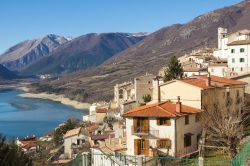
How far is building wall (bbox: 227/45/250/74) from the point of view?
50.5 m

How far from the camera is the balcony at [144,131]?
88.0ft

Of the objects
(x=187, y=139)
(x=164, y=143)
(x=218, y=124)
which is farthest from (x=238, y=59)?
(x=218, y=124)

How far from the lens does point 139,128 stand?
90.0 ft

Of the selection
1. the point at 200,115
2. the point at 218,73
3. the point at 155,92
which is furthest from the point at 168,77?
the point at 200,115

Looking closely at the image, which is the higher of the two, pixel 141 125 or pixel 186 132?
pixel 141 125

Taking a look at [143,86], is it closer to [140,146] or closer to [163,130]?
[140,146]

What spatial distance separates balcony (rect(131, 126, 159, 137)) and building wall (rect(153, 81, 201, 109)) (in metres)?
3.96

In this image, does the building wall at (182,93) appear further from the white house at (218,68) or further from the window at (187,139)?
the white house at (218,68)

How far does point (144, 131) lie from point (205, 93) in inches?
214

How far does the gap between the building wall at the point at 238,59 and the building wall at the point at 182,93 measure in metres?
20.5

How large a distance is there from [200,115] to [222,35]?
4520 cm

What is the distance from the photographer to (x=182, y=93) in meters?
30.6

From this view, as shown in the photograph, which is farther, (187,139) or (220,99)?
(220,99)

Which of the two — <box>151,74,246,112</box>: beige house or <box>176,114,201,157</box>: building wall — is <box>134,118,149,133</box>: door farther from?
<box>151,74,246,112</box>: beige house
